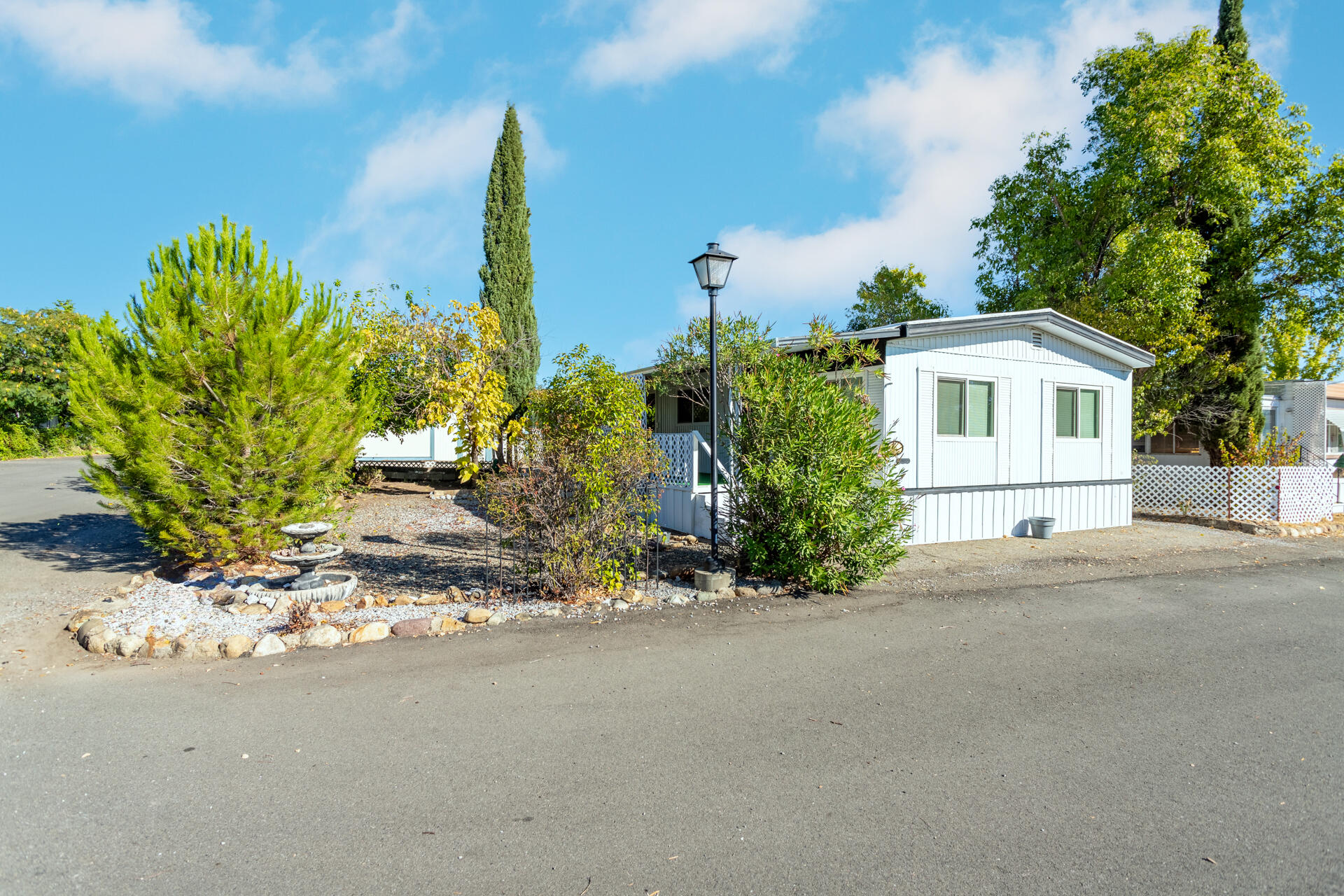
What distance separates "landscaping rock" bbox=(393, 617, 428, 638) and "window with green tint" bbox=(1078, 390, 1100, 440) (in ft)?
38.1

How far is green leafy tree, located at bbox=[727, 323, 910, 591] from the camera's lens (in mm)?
6781

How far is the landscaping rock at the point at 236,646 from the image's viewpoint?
16.6ft

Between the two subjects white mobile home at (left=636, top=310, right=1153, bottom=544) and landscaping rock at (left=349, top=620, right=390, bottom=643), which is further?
white mobile home at (left=636, top=310, right=1153, bottom=544)

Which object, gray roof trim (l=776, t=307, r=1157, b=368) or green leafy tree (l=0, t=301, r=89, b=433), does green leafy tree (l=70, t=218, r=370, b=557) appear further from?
green leafy tree (l=0, t=301, r=89, b=433)

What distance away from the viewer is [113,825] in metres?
2.86

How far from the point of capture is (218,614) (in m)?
6.05

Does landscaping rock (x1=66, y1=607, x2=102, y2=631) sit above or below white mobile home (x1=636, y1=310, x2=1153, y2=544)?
below

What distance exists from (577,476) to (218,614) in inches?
131

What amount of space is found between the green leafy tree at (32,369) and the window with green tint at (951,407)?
31902mm

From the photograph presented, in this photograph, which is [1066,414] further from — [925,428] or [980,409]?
[925,428]

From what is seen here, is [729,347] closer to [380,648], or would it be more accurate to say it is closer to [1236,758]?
[380,648]

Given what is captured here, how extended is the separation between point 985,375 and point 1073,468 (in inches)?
112

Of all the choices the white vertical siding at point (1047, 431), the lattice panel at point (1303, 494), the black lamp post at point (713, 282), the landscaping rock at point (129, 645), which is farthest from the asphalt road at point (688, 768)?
the lattice panel at point (1303, 494)

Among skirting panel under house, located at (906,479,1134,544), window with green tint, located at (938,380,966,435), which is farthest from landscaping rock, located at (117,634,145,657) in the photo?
window with green tint, located at (938,380,966,435)
